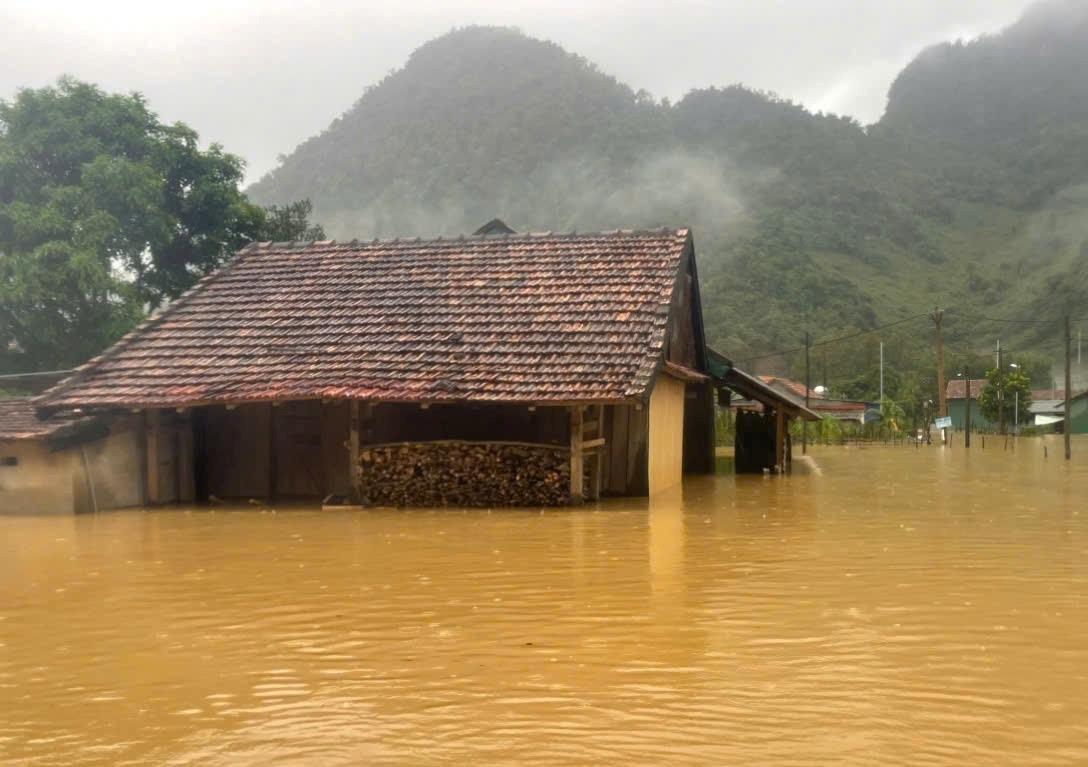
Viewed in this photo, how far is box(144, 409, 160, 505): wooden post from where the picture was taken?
17672 mm

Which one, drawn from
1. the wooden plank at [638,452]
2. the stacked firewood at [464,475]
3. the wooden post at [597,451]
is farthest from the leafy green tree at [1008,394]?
the stacked firewood at [464,475]

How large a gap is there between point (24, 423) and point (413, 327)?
6221 mm

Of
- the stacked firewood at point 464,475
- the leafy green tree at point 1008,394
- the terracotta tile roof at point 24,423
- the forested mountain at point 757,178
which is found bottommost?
the stacked firewood at point 464,475

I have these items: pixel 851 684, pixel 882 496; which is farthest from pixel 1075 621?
pixel 882 496

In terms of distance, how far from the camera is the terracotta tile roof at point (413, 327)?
16.9 meters

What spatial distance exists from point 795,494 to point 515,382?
20.6 feet

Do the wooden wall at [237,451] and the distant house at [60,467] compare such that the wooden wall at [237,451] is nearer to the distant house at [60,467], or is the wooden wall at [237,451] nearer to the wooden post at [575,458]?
the distant house at [60,467]

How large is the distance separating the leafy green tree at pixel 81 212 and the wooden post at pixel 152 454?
10466mm

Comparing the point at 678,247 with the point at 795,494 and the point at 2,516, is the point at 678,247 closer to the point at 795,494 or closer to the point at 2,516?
the point at 795,494

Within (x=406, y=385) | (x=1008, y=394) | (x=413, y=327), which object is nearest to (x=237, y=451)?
(x=413, y=327)

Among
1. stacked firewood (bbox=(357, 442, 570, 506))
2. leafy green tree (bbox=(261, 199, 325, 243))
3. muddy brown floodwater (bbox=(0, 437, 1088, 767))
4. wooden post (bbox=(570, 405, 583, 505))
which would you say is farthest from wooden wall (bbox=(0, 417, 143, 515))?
leafy green tree (bbox=(261, 199, 325, 243))

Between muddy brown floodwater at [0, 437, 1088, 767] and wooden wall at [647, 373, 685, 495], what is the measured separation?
505 cm

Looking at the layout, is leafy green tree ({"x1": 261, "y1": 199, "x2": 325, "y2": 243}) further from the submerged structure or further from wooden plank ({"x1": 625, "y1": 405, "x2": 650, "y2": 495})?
wooden plank ({"x1": 625, "y1": 405, "x2": 650, "y2": 495})

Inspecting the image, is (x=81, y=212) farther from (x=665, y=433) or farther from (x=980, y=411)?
(x=980, y=411)
